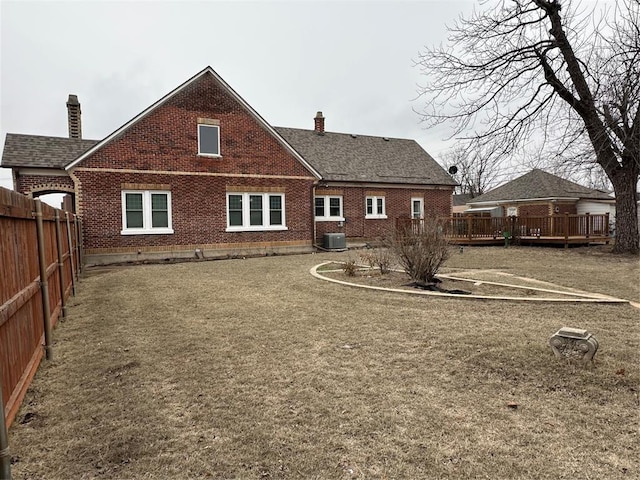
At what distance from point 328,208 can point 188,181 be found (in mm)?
7781

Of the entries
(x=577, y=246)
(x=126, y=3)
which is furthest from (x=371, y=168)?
(x=126, y=3)

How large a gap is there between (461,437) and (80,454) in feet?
8.76

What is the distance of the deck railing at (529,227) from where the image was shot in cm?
1948

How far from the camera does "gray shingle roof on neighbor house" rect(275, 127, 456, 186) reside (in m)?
22.8

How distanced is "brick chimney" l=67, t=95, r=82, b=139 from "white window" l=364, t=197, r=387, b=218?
49.5 feet

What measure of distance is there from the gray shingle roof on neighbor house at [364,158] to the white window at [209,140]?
213 inches

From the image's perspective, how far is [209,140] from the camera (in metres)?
17.4

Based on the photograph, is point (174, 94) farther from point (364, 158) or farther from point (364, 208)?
point (364, 158)

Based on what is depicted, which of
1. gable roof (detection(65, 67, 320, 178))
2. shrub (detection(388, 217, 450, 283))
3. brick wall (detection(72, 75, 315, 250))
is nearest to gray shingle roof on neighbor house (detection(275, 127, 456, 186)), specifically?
gable roof (detection(65, 67, 320, 178))

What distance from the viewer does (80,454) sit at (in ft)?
9.12

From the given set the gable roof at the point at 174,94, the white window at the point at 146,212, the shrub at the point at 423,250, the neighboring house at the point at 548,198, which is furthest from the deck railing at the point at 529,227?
the white window at the point at 146,212

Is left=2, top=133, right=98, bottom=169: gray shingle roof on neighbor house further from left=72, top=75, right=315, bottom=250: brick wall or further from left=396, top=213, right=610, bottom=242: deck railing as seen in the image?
left=396, top=213, right=610, bottom=242: deck railing

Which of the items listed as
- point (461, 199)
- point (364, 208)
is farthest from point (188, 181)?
point (461, 199)

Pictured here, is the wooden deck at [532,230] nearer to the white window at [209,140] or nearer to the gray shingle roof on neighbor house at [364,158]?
the gray shingle roof on neighbor house at [364,158]
